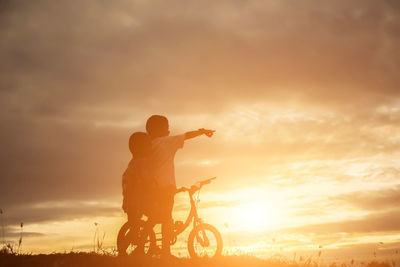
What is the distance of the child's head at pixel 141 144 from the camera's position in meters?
11.3

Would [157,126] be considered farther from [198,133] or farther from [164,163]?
[198,133]

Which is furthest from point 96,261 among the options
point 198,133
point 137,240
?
point 198,133

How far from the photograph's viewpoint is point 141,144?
37.1ft

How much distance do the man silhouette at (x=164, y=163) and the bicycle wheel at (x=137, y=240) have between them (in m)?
0.36

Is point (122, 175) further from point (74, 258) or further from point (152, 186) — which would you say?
point (74, 258)

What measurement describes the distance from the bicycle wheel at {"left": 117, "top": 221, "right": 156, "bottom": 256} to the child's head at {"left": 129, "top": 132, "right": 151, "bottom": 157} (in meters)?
1.91

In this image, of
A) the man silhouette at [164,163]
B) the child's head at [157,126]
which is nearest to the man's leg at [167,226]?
the man silhouette at [164,163]

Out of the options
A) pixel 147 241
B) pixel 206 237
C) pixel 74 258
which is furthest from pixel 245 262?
pixel 74 258

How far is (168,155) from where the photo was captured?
11.4 m

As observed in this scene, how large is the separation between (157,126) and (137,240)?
3.04 metres

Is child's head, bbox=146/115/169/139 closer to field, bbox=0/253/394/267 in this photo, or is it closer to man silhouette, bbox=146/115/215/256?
man silhouette, bbox=146/115/215/256

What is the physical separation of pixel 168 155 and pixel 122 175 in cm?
144

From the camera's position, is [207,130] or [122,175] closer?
[207,130]

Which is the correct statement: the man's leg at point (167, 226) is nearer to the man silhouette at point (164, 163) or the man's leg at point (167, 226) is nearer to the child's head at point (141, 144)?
the man silhouette at point (164, 163)
